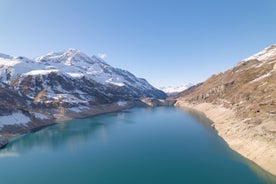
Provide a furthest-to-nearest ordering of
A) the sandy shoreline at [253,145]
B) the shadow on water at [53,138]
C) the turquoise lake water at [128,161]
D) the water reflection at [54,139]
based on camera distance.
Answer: the water reflection at [54,139]
the shadow on water at [53,138]
the sandy shoreline at [253,145]
the turquoise lake water at [128,161]

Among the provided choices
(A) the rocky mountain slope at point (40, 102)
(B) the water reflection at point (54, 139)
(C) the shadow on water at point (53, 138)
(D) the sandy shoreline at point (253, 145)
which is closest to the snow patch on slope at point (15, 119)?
(A) the rocky mountain slope at point (40, 102)

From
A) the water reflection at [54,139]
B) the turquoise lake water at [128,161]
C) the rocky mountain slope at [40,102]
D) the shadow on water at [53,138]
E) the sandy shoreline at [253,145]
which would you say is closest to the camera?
the turquoise lake water at [128,161]

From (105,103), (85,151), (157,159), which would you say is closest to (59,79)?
(105,103)

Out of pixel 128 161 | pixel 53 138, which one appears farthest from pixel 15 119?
pixel 128 161

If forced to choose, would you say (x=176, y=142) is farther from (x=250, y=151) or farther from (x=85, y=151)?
(x=85, y=151)

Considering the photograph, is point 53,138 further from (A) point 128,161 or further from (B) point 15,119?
(A) point 128,161

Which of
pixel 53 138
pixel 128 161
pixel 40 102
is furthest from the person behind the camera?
pixel 40 102

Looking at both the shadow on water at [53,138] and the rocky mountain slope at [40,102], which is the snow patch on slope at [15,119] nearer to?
the rocky mountain slope at [40,102]

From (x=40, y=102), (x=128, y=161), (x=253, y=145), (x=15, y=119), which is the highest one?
(x=40, y=102)

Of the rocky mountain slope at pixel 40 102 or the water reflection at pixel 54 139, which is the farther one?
the rocky mountain slope at pixel 40 102
